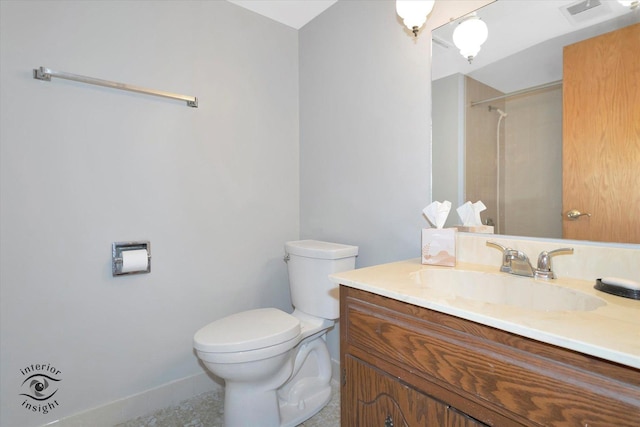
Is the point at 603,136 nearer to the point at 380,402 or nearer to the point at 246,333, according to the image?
the point at 380,402

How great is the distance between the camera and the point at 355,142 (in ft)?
5.80

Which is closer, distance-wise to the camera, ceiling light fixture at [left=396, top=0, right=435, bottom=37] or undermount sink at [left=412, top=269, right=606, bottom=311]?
undermount sink at [left=412, top=269, right=606, bottom=311]

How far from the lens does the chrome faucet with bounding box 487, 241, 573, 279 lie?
3.34 feet

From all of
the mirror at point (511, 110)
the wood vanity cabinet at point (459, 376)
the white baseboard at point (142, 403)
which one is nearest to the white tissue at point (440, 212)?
the mirror at point (511, 110)

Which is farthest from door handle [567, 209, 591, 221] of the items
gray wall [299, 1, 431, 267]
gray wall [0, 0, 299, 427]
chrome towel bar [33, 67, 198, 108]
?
chrome towel bar [33, 67, 198, 108]

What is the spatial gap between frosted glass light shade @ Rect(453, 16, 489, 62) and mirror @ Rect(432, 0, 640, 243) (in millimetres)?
21

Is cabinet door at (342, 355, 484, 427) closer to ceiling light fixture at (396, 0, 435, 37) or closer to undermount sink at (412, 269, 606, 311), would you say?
undermount sink at (412, 269, 606, 311)

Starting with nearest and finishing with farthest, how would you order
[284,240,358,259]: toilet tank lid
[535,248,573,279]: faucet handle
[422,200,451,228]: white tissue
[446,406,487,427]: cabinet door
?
[446,406,487,427]: cabinet door < [535,248,573,279]: faucet handle < [422,200,451,228]: white tissue < [284,240,358,259]: toilet tank lid

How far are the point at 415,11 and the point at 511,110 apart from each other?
58cm

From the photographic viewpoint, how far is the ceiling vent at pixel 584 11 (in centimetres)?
98

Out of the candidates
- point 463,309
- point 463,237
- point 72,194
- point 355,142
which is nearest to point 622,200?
point 463,237

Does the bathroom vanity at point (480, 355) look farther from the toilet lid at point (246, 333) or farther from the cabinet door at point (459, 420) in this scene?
the toilet lid at point (246, 333)

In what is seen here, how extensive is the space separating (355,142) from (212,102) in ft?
2.79

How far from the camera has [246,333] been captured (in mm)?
1359
